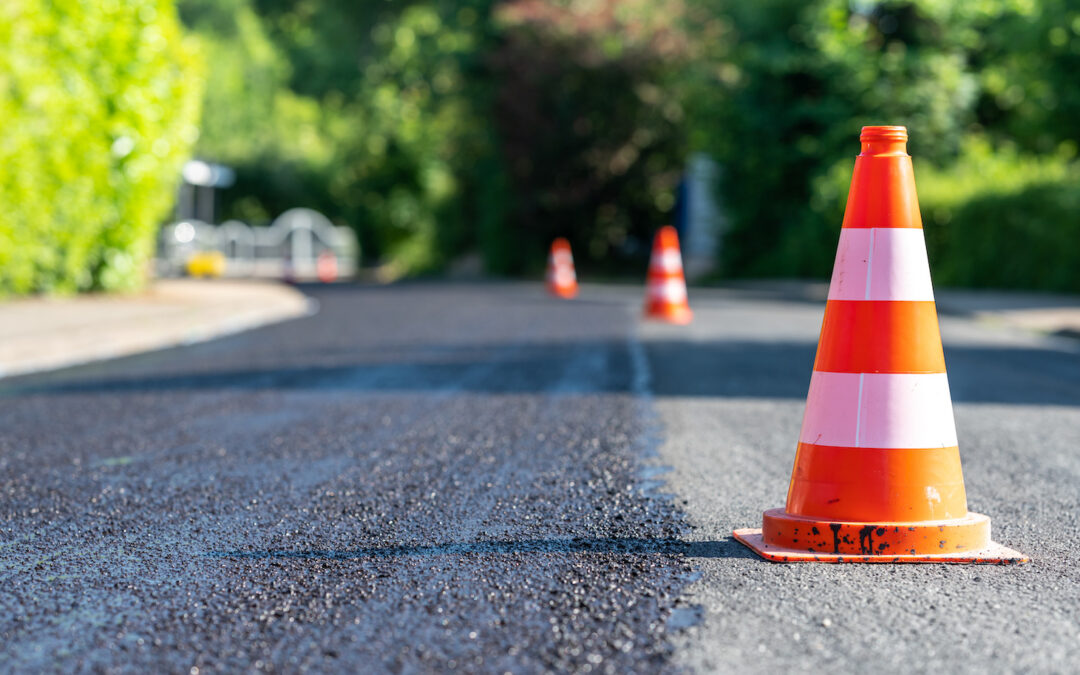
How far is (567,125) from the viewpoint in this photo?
33.8 meters

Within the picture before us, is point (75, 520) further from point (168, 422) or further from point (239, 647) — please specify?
point (168, 422)

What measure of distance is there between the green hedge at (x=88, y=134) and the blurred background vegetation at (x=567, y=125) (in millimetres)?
31

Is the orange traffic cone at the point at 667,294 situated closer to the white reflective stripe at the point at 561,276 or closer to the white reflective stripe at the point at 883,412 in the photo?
the white reflective stripe at the point at 561,276

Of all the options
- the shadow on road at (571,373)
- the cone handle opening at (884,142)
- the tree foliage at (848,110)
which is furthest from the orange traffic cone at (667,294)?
the cone handle opening at (884,142)

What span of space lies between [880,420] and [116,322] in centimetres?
1025

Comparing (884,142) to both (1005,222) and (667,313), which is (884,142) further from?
(1005,222)

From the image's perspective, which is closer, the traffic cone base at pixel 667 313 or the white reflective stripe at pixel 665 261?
the white reflective stripe at pixel 665 261

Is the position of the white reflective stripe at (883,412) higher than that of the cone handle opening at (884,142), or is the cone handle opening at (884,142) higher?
the cone handle opening at (884,142)

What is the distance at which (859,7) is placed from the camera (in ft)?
96.6

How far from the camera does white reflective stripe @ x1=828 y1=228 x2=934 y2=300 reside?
14.0 ft

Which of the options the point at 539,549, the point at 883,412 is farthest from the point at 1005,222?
the point at 539,549

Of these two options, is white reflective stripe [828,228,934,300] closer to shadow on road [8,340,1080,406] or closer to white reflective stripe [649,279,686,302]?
shadow on road [8,340,1080,406]

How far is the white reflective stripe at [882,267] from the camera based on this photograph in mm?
4266

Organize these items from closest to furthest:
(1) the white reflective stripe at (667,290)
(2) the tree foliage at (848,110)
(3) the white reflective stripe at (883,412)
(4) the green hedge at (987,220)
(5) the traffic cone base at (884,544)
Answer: (5) the traffic cone base at (884,544)
(3) the white reflective stripe at (883,412)
(1) the white reflective stripe at (667,290)
(4) the green hedge at (987,220)
(2) the tree foliage at (848,110)
